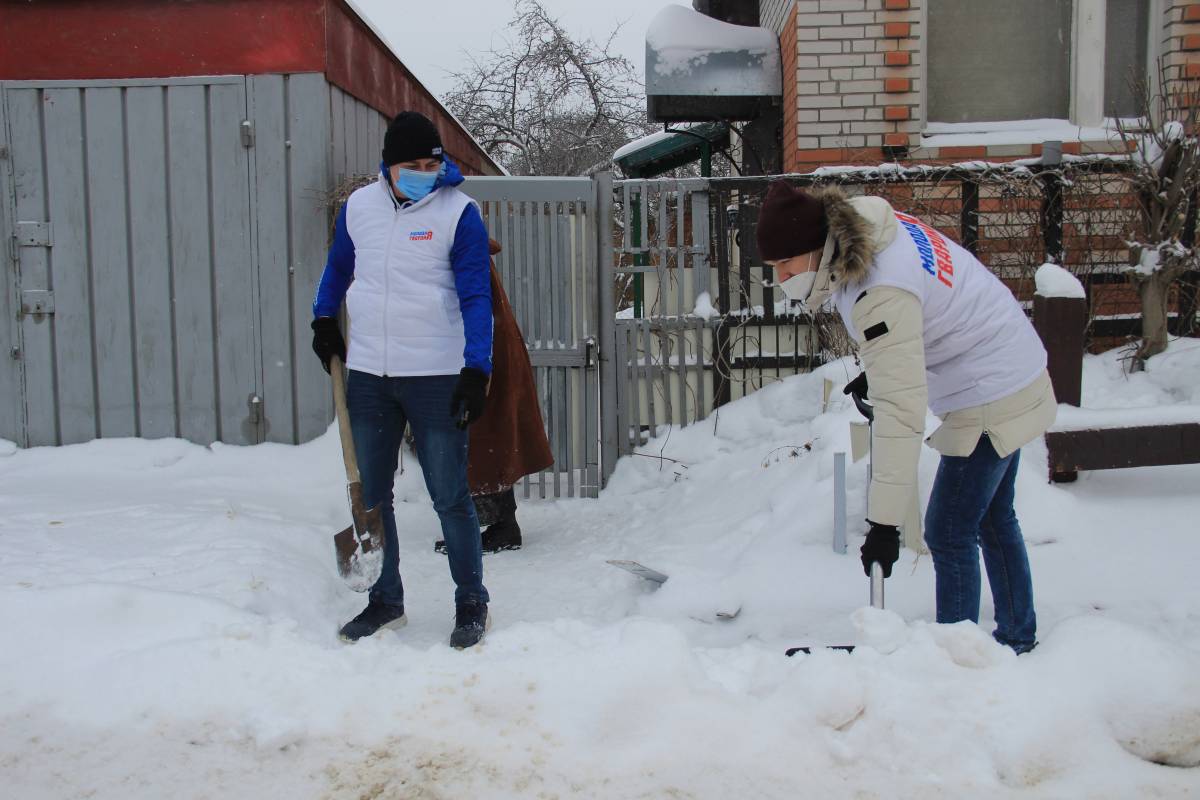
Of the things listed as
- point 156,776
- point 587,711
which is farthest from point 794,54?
point 156,776

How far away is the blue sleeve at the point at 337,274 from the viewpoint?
3.78 metres

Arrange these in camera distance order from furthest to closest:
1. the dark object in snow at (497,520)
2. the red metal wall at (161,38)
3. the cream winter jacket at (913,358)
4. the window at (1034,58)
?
the window at (1034,58) → the red metal wall at (161,38) → the dark object in snow at (497,520) → the cream winter jacket at (913,358)

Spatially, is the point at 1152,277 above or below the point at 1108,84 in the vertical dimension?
below

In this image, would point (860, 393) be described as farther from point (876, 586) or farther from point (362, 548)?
point (362, 548)

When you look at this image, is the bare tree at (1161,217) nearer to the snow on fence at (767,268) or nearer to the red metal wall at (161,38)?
the snow on fence at (767,268)

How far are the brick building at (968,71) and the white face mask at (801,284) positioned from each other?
4.88 metres

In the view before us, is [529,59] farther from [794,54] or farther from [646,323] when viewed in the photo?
[646,323]

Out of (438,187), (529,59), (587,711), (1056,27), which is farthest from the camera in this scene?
(529,59)

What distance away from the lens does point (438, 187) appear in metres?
3.67

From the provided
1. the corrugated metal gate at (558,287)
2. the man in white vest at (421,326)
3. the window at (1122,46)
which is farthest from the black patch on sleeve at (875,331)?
the window at (1122,46)

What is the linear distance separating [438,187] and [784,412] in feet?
10.8

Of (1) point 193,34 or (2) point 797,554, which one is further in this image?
(1) point 193,34

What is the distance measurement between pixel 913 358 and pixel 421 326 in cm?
170

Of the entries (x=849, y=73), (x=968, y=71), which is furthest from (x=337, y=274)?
(x=968, y=71)
